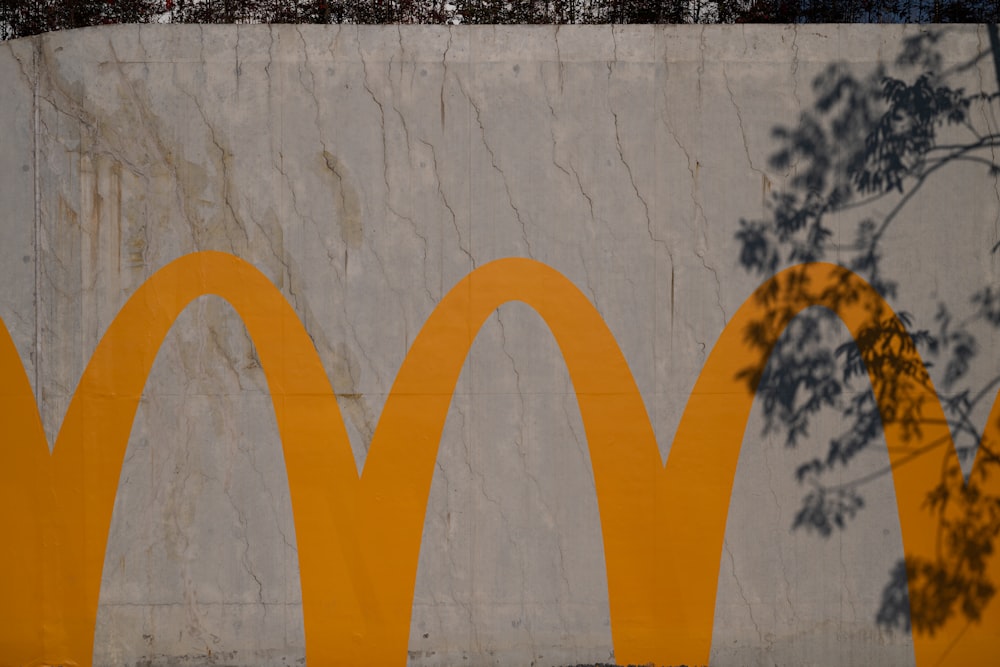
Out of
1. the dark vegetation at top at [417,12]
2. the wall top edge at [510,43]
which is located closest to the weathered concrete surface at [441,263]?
the wall top edge at [510,43]

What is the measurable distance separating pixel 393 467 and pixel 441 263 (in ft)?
4.66

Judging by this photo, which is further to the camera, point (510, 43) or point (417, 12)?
point (417, 12)

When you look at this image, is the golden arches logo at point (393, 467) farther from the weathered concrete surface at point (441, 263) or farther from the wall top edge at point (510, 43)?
the wall top edge at point (510, 43)

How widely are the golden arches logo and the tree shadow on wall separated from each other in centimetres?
9

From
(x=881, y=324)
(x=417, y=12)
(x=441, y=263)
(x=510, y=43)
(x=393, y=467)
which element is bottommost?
(x=393, y=467)

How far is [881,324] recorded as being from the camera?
182 inches

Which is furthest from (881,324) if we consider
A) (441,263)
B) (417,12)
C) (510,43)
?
(417,12)

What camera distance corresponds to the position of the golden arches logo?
15.0 feet

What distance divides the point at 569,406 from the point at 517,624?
1522 millimetres

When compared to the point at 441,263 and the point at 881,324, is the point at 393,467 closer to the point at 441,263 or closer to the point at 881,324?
the point at 441,263

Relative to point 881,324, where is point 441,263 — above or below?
above

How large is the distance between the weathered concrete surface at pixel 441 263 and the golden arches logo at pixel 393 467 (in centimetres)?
11

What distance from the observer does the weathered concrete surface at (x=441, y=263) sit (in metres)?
4.59

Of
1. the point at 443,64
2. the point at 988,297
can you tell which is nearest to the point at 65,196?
the point at 443,64
